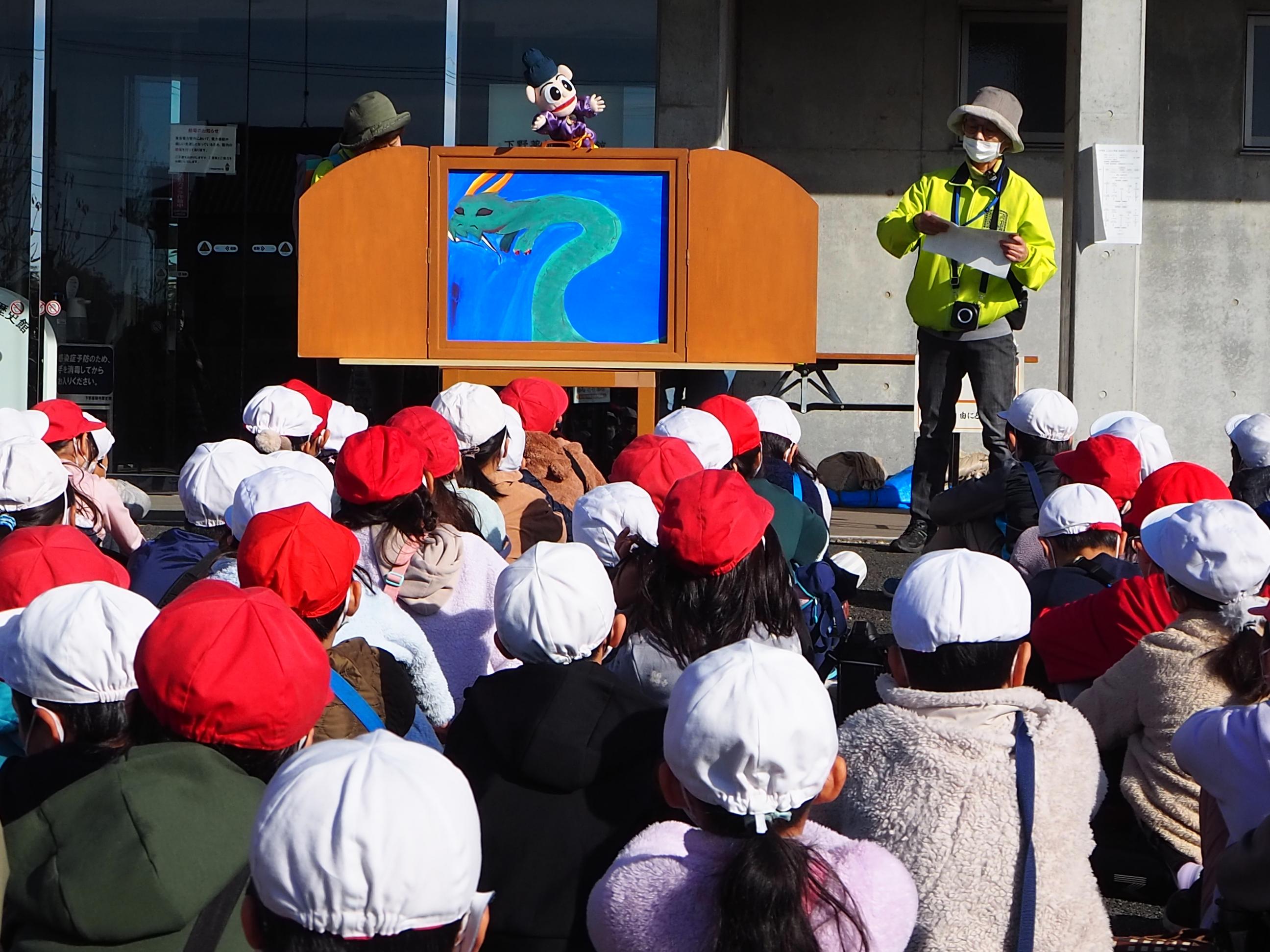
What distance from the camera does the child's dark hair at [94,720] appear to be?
7.90 ft

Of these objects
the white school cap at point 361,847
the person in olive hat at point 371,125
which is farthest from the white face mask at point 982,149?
the white school cap at point 361,847

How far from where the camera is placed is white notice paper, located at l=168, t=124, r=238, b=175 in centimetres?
1092

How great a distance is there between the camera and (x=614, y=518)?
12.8ft

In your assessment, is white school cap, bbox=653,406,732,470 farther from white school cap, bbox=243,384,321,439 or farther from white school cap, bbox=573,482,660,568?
white school cap, bbox=243,384,321,439

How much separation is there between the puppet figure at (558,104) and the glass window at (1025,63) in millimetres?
4072

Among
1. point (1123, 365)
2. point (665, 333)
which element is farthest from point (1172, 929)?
point (1123, 365)

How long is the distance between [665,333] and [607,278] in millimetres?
392

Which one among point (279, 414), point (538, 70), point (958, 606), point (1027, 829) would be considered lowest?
point (1027, 829)

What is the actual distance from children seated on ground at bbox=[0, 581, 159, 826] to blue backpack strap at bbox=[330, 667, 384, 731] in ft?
1.30

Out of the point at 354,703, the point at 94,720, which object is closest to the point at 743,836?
the point at 354,703

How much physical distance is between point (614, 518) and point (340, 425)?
2.82m

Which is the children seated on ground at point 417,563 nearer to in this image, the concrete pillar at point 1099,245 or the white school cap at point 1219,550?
the white school cap at point 1219,550

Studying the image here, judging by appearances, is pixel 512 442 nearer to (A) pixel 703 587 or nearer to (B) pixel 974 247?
(A) pixel 703 587

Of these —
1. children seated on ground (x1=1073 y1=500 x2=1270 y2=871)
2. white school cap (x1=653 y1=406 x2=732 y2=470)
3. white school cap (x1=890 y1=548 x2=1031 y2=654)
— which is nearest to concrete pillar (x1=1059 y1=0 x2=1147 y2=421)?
white school cap (x1=653 y1=406 x2=732 y2=470)
